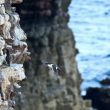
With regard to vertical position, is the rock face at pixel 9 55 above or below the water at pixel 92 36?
above

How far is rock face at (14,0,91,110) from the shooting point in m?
13.2

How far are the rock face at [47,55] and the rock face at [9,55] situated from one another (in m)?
8.31

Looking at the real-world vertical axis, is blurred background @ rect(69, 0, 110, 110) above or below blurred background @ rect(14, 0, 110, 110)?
below

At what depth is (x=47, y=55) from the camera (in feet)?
46.0

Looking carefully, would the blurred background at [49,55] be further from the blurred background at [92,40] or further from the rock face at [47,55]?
the blurred background at [92,40]

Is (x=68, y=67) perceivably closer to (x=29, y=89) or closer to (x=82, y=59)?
(x=29, y=89)

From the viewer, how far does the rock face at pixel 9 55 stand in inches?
140

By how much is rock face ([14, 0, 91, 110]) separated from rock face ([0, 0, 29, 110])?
831 centimetres

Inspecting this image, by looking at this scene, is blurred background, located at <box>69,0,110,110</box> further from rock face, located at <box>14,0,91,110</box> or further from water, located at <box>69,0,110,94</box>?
rock face, located at <box>14,0,91,110</box>

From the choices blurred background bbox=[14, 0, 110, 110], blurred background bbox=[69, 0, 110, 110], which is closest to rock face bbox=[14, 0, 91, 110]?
blurred background bbox=[14, 0, 110, 110]

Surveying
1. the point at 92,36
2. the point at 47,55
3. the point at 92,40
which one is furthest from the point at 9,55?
the point at 92,36

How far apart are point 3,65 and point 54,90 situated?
10.3 metres

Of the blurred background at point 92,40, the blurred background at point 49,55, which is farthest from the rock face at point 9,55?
the blurred background at point 92,40

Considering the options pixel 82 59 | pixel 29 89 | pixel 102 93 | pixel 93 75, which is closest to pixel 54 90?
pixel 29 89
